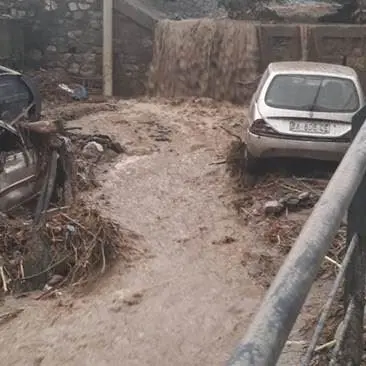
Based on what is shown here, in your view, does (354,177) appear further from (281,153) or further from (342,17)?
(342,17)

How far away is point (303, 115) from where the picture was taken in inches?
332

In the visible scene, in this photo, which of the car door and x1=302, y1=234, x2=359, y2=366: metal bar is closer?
x1=302, y1=234, x2=359, y2=366: metal bar

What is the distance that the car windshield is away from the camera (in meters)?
8.58

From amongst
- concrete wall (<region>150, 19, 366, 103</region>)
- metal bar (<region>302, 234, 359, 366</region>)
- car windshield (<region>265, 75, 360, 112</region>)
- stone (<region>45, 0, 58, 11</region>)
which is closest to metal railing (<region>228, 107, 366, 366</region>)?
metal bar (<region>302, 234, 359, 366</region>)

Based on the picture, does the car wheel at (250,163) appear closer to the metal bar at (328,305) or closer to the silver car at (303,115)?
the silver car at (303,115)

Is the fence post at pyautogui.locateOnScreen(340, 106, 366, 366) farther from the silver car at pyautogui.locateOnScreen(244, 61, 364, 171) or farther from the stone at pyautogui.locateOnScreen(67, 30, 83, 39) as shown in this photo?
the stone at pyautogui.locateOnScreen(67, 30, 83, 39)

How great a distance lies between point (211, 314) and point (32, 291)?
6.07 feet

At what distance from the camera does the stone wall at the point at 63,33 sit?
1714 centimetres

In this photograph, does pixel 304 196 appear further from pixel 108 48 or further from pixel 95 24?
pixel 95 24

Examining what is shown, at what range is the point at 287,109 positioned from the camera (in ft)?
28.0

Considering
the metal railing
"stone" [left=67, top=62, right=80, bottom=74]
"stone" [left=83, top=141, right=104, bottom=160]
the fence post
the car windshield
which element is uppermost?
the metal railing

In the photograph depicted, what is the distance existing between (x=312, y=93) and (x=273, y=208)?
73.6 inches

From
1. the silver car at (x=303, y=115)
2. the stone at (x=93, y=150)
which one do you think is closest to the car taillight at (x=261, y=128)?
the silver car at (x=303, y=115)

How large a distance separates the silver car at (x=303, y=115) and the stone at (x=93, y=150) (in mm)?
3159
